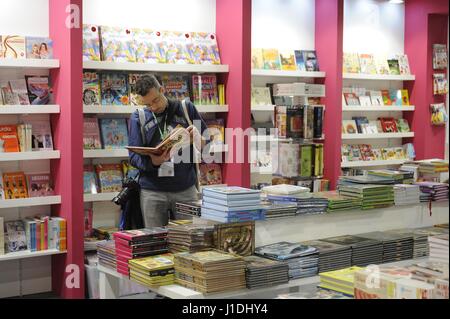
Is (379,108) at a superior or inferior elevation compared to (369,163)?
superior

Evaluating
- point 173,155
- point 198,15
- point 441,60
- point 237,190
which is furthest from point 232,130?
point 441,60

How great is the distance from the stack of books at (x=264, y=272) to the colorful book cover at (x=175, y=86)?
303 cm

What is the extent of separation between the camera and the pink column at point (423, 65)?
8617 millimetres

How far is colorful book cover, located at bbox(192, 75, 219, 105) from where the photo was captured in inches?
258

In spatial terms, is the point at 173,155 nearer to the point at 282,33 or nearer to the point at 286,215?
the point at 286,215

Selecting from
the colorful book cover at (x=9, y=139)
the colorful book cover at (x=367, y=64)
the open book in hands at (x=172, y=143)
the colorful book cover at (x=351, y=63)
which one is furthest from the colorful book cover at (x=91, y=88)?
the colorful book cover at (x=367, y=64)

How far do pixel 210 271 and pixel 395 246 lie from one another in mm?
1448

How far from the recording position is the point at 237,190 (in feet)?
12.5

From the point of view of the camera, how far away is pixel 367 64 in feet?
27.0

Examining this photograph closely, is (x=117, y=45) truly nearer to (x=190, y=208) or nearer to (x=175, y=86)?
(x=175, y=86)

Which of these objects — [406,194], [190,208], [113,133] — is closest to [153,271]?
[190,208]

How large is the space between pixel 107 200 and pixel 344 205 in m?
2.50

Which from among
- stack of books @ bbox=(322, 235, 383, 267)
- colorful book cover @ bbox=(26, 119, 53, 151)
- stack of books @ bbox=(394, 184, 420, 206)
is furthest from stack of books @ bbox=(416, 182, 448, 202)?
colorful book cover @ bbox=(26, 119, 53, 151)
